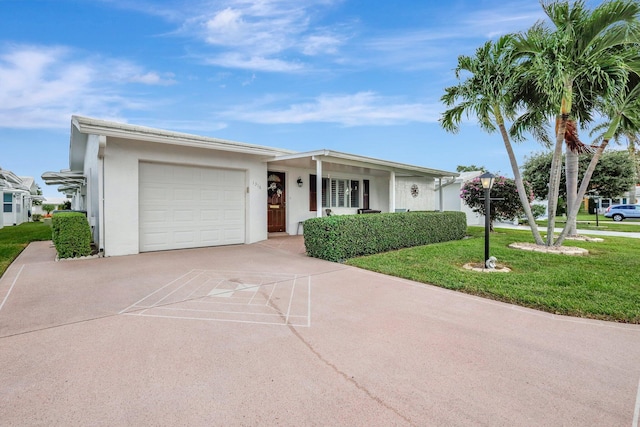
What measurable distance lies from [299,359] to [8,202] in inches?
985

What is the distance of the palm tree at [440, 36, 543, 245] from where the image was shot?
7402 millimetres

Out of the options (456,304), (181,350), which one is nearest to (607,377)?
(456,304)

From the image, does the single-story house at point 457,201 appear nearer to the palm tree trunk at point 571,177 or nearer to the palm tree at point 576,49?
the palm tree trunk at point 571,177

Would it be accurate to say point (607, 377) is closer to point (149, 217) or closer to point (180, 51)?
point (149, 217)

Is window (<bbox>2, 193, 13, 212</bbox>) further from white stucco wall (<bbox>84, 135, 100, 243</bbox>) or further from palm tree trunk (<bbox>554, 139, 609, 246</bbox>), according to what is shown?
palm tree trunk (<bbox>554, 139, 609, 246</bbox>)

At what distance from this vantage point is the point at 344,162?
9109 mm

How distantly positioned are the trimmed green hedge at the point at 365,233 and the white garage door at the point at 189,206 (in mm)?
2746

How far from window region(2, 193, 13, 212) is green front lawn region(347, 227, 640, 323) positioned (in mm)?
23083

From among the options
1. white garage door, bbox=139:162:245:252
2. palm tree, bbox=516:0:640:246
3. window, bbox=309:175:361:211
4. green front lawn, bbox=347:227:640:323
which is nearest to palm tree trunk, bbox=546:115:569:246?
palm tree, bbox=516:0:640:246

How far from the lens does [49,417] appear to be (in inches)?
74.3

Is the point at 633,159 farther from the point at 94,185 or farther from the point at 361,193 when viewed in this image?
the point at 94,185

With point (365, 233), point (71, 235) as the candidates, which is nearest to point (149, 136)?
point (71, 235)

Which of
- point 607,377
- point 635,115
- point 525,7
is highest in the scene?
point 525,7

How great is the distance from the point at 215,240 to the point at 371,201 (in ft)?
24.6
